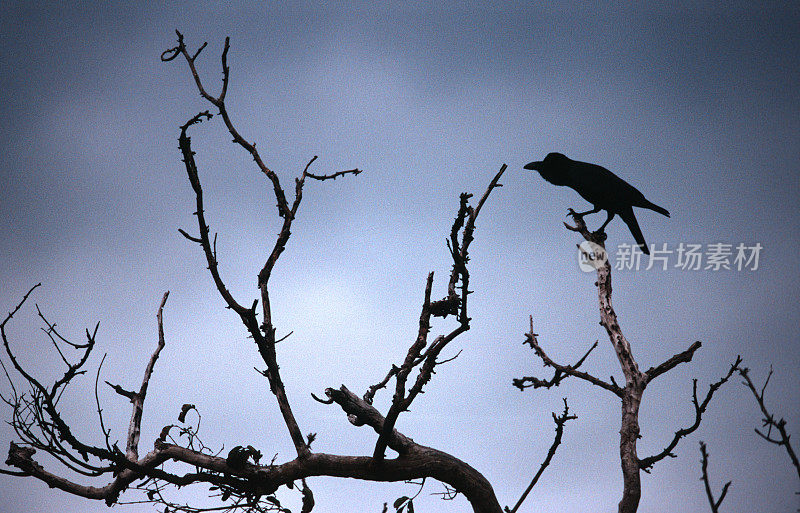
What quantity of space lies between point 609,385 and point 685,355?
0.74 metres

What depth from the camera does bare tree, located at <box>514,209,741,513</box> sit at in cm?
445

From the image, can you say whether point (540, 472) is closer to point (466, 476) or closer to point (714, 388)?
point (466, 476)

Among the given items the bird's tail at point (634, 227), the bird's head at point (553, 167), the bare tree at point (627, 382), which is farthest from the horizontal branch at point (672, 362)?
the bird's head at point (553, 167)

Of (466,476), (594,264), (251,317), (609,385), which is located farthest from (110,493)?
(594,264)

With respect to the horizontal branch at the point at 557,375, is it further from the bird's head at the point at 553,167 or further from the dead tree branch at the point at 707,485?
the dead tree branch at the point at 707,485

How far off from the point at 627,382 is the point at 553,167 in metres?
2.39

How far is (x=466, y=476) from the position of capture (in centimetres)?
401

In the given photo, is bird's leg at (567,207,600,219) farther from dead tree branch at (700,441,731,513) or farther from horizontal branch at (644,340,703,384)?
dead tree branch at (700,441,731,513)

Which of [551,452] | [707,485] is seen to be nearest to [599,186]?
[551,452]

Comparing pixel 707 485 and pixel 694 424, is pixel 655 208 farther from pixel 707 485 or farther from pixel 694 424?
pixel 707 485

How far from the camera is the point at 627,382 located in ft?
16.3

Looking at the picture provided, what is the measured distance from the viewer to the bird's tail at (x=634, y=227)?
586 centimetres

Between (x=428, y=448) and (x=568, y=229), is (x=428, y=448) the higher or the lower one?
the lower one

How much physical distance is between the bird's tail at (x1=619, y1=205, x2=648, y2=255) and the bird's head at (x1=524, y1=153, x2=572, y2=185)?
721 mm
